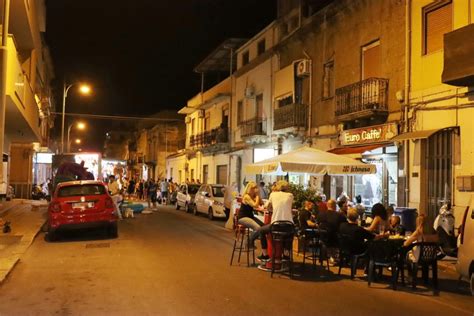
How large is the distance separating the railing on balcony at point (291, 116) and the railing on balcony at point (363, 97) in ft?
11.0

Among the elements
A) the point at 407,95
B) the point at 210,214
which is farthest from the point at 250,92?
the point at 407,95

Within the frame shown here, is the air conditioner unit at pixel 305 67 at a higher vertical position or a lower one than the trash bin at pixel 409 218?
higher

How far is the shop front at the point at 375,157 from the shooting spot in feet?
54.5

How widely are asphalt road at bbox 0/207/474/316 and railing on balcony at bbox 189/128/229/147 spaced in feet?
71.8

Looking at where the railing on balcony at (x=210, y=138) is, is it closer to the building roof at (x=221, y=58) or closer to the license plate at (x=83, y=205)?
the building roof at (x=221, y=58)

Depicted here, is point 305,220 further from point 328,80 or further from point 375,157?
point 328,80

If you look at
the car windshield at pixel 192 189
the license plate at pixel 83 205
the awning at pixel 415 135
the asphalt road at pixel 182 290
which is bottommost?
the asphalt road at pixel 182 290

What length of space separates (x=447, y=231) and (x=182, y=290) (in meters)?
7.02

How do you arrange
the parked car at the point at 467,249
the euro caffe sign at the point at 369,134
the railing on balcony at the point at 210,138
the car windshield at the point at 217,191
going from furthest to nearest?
1. the railing on balcony at the point at 210,138
2. the car windshield at the point at 217,191
3. the euro caffe sign at the point at 369,134
4. the parked car at the point at 467,249

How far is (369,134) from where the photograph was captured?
56.7 feet

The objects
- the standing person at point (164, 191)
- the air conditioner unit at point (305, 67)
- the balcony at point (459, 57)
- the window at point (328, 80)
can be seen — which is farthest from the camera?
the standing person at point (164, 191)

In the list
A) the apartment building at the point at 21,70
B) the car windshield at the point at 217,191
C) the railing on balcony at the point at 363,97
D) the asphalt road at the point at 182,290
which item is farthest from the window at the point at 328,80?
the apartment building at the point at 21,70

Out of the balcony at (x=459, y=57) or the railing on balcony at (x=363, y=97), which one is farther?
the railing on balcony at (x=363, y=97)

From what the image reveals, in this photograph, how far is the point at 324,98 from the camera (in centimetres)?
2108
